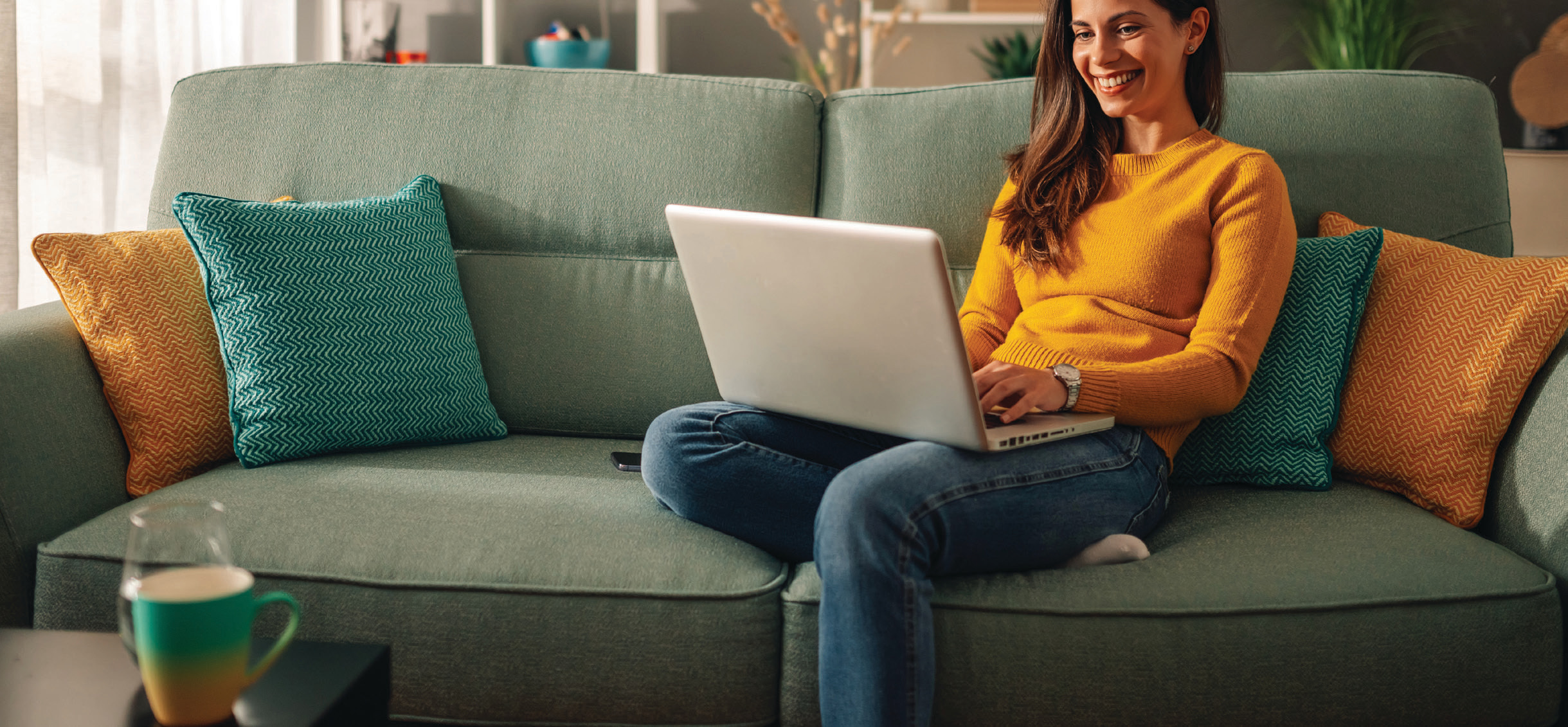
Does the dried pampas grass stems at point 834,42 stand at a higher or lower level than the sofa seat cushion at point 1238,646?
higher

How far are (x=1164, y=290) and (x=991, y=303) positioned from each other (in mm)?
244

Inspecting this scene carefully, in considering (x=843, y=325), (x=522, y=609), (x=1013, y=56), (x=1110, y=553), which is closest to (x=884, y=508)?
(x=843, y=325)

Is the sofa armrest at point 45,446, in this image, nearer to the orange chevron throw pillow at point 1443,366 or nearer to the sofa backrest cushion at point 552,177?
the sofa backrest cushion at point 552,177

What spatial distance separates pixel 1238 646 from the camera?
3.63ft

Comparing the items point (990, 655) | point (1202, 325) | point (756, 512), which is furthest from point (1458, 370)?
point (756, 512)

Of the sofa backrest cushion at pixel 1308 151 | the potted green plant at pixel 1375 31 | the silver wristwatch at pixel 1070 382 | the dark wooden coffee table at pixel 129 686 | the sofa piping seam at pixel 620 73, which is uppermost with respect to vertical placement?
the potted green plant at pixel 1375 31

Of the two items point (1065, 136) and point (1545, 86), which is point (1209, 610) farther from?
point (1545, 86)

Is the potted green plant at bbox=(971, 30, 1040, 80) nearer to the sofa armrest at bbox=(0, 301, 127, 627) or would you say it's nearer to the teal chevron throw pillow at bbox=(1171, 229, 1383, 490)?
the teal chevron throw pillow at bbox=(1171, 229, 1383, 490)

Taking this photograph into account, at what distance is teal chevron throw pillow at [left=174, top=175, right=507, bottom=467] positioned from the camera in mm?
1464

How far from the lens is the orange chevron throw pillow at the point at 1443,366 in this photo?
1.32 metres

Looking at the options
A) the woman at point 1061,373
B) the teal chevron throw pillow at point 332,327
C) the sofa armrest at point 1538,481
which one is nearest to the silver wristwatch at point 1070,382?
the woman at point 1061,373

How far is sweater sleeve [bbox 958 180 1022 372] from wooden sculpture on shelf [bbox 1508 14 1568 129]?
2.19 meters

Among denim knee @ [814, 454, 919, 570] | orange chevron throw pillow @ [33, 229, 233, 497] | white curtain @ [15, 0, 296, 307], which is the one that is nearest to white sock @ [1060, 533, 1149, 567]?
denim knee @ [814, 454, 919, 570]

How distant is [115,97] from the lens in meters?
2.33
